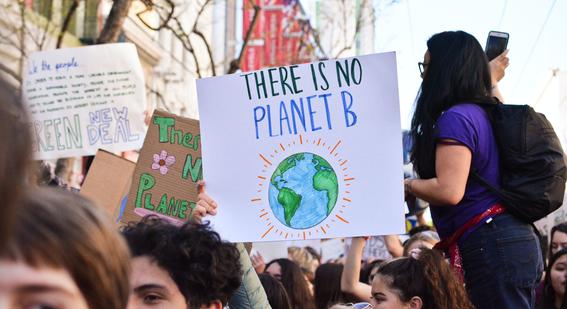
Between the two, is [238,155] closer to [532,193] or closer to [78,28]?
[532,193]

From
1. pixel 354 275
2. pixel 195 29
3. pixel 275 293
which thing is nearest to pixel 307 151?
pixel 354 275

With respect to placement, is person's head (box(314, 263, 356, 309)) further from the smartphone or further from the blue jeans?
the blue jeans

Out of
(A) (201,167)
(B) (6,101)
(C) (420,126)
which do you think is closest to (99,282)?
(B) (6,101)

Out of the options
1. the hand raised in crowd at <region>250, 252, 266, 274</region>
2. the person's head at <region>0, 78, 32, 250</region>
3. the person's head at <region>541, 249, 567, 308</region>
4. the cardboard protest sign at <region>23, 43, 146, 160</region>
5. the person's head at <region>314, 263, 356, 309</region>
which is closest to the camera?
the person's head at <region>0, 78, 32, 250</region>

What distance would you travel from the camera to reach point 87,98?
18.6 ft

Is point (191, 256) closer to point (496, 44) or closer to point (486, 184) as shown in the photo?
point (486, 184)

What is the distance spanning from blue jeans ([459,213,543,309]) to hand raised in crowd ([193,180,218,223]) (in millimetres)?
931

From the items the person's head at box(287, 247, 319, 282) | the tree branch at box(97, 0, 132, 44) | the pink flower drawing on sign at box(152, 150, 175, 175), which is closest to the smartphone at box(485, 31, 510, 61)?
the pink flower drawing on sign at box(152, 150, 175, 175)

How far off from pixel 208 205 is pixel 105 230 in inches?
83.0

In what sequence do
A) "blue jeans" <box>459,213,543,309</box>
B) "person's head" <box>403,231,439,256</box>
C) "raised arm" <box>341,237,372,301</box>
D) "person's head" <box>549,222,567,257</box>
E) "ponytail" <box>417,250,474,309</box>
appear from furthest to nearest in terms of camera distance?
"person's head" <box>549,222,567,257</box> < "person's head" <box>403,231,439,256</box> < "raised arm" <box>341,237,372,301</box> < "ponytail" <box>417,250,474,309</box> < "blue jeans" <box>459,213,543,309</box>

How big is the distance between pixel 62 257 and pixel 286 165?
225 centimetres

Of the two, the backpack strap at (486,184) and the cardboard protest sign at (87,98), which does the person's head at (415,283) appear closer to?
the backpack strap at (486,184)

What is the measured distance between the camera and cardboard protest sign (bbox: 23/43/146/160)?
552cm

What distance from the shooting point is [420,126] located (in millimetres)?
3162
